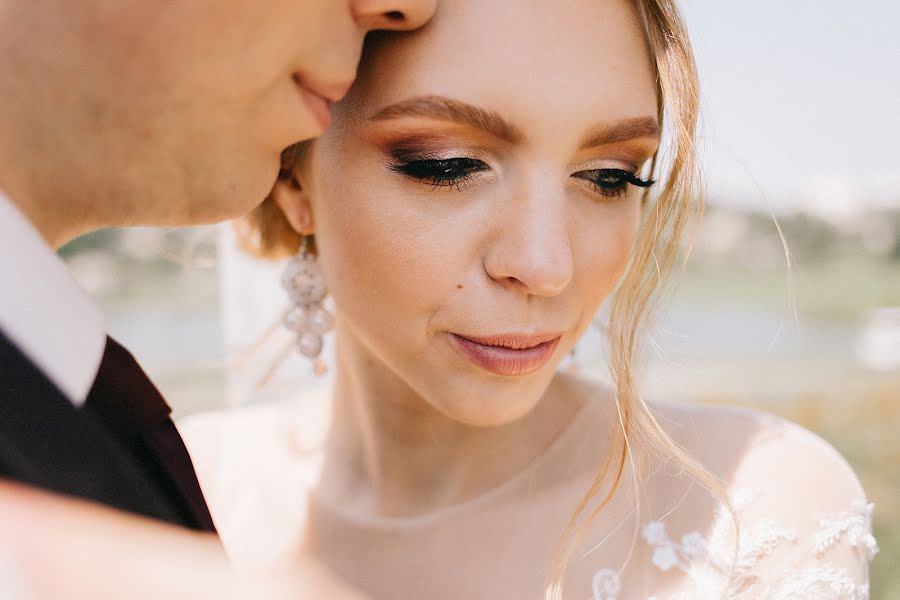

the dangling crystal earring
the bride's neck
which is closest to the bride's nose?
the bride's neck

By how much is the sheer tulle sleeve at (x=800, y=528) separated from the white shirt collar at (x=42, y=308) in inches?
57.9

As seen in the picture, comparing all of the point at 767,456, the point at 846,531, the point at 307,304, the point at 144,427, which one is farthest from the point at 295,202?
the point at 846,531

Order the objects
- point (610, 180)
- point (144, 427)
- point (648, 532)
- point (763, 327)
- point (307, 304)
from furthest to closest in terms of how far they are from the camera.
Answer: point (763, 327) < point (307, 304) < point (648, 532) < point (610, 180) < point (144, 427)

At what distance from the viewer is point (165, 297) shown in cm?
842

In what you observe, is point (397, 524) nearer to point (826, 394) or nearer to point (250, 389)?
point (250, 389)

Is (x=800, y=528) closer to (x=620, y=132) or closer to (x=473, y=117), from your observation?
(x=620, y=132)

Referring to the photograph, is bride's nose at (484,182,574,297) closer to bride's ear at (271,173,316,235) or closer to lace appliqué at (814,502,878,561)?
bride's ear at (271,173,316,235)

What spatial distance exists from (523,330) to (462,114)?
438 mm

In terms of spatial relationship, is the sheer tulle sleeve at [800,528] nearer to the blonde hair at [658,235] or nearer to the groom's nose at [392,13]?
the blonde hair at [658,235]

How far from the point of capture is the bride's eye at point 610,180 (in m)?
1.86

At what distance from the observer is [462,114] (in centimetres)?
168

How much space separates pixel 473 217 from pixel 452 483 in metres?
0.86

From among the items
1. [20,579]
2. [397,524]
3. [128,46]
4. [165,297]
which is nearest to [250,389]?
[397,524]

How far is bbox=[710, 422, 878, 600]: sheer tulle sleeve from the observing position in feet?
6.21
